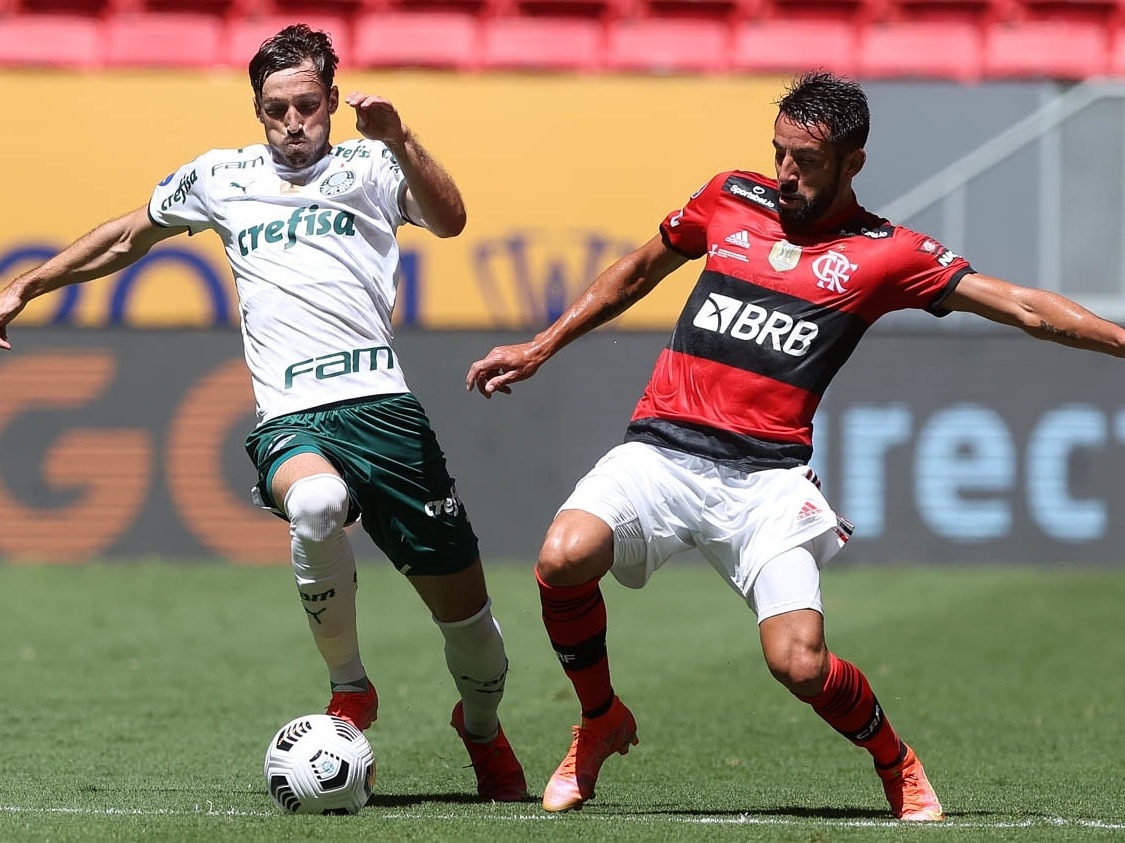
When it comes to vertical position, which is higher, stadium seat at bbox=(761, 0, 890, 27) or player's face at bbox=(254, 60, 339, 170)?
player's face at bbox=(254, 60, 339, 170)

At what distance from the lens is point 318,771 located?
4.86 m

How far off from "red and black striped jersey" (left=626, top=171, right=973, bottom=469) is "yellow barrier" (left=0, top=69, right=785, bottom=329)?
24.5ft

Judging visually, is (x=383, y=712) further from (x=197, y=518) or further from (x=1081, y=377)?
(x=1081, y=377)

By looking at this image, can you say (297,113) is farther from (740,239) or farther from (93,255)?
(740,239)

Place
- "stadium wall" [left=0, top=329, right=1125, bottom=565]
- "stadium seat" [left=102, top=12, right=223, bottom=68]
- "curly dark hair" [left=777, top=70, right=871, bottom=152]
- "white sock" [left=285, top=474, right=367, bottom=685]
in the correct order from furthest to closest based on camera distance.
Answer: "stadium seat" [left=102, top=12, right=223, bottom=68]
"stadium wall" [left=0, top=329, right=1125, bottom=565]
"curly dark hair" [left=777, top=70, right=871, bottom=152]
"white sock" [left=285, top=474, right=367, bottom=685]

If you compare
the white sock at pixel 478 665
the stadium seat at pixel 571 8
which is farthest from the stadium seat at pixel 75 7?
the white sock at pixel 478 665

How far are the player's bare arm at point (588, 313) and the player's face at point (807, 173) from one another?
453mm

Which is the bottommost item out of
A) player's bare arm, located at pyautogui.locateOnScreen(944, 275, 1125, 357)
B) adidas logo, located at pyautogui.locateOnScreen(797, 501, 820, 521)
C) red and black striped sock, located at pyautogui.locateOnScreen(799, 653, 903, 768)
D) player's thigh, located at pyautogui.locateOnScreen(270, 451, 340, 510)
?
red and black striped sock, located at pyautogui.locateOnScreen(799, 653, 903, 768)

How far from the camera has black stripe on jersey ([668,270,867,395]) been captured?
5.16 m

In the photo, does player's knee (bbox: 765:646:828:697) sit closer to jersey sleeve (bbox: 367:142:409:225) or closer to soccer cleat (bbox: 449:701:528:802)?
soccer cleat (bbox: 449:701:528:802)

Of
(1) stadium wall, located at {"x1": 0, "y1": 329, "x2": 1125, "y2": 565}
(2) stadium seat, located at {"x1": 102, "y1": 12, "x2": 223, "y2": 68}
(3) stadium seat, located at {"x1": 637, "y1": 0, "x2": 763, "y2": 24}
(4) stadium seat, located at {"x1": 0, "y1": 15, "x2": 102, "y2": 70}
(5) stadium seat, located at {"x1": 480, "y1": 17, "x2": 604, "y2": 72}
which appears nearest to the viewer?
(1) stadium wall, located at {"x1": 0, "y1": 329, "x2": 1125, "y2": 565}

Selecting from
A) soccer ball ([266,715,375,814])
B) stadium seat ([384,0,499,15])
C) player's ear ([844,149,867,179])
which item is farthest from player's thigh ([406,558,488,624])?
stadium seat ([384,0,499,15])

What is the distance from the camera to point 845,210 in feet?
17.3

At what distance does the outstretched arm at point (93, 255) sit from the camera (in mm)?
5512
